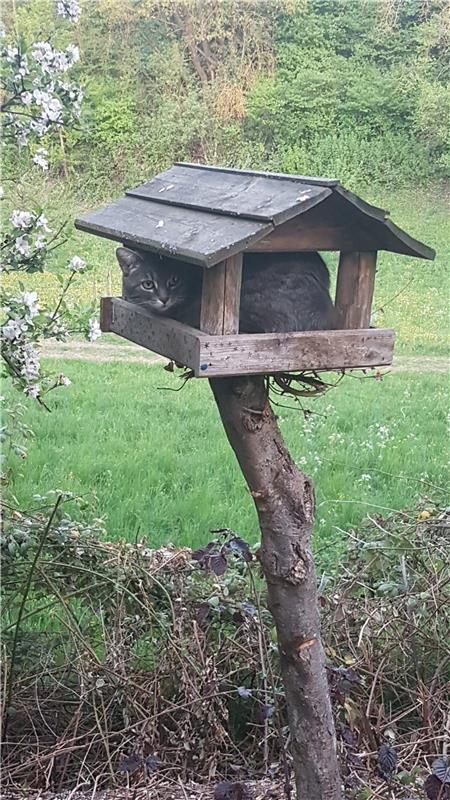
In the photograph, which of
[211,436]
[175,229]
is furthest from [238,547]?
[211,436]

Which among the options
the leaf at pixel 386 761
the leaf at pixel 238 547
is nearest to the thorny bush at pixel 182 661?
the leaf at pixel 238 547

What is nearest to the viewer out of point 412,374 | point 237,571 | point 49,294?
point 237,571

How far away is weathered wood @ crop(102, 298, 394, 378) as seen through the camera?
127cm

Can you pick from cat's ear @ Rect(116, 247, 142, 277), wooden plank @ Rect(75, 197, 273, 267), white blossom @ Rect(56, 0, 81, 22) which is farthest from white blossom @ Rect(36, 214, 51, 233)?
white blossom @ Rect(56, 0, 81, 22)

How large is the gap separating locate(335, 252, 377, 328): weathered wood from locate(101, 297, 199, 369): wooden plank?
28cm

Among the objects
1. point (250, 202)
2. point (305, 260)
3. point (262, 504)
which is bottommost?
point (262, 504)

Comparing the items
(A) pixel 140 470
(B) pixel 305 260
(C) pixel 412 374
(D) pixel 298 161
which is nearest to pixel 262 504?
(B) pixel 305 260

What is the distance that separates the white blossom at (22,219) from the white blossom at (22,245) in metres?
0.02

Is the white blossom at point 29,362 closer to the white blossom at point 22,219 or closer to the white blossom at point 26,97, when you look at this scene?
the white blossom at point 22,219

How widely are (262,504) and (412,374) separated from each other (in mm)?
2825

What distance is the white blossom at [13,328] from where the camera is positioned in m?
1.67

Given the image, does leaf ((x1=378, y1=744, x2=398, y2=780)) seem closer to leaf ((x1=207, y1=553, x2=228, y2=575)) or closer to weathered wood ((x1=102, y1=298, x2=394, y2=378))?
leaf ((x1=207, y1=553, x2=228, y2=575))

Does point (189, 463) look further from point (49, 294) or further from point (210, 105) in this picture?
point (210, 105)

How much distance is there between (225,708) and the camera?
1.93 meters
